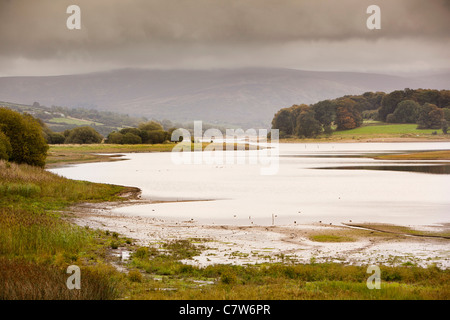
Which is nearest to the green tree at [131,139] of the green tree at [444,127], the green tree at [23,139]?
the green tree at [23,139]

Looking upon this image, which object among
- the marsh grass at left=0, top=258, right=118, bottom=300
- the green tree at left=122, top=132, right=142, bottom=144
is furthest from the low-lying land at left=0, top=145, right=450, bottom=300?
the green tree at left=122, top=132, right=142, bottom=144

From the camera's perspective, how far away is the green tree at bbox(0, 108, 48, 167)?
1993 inches

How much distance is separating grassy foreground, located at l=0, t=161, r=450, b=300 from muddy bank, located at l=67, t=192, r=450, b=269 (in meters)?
1.20

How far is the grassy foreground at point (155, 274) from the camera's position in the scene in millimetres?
11859

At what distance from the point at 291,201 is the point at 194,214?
32.0 feet

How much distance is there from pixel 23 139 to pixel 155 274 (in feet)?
130

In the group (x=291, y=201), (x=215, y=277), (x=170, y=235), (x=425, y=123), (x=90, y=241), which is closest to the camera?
(x=215, y=277)

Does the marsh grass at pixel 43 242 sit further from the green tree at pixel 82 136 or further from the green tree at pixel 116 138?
the green tree at pixel 82 136

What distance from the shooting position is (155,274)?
16.5 metres

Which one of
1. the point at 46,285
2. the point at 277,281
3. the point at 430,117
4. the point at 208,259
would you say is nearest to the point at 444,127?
the point at 430,117

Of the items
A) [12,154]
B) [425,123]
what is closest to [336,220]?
[12,154]

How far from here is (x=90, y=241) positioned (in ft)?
69.5

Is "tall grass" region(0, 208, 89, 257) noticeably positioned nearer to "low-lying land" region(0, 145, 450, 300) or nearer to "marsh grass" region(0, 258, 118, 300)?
"low-lying land" region(0, 145, 450, 300)
